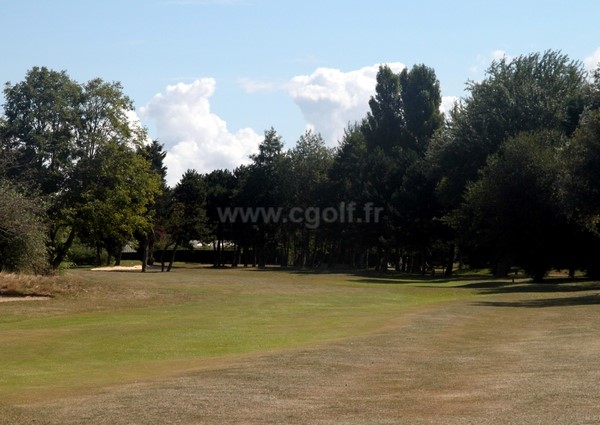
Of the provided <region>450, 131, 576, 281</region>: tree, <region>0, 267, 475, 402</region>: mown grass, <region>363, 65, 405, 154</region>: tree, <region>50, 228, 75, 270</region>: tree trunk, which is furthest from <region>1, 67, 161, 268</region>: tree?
<region>363, 65, 405, 154</region>: tree

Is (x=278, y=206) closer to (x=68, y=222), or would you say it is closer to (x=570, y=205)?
(x=68, y=222)

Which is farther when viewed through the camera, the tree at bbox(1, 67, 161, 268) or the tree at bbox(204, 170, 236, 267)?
the tree at bbox(204, 170, 236, 267)

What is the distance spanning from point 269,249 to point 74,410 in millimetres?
125347

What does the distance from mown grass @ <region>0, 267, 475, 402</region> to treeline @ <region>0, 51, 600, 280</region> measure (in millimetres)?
8911

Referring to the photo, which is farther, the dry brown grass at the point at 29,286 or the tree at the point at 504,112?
the tree at the point at 504,112

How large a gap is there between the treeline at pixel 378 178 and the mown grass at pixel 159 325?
8.91 m

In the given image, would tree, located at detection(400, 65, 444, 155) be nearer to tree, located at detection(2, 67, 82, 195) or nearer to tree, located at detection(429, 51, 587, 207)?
tree, located at detection(429, 51, 587, 207)

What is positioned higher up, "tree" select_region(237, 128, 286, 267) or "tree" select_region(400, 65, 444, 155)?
"tree" select_region(400, 65, 444, 155)

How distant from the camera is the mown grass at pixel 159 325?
24.3m

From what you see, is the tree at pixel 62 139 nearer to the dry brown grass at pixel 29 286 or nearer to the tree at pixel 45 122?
the tree at pixel 45 122

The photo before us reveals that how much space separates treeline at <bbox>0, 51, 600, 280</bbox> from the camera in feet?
238

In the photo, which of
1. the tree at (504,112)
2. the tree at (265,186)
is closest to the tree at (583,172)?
the tree at (504,112)

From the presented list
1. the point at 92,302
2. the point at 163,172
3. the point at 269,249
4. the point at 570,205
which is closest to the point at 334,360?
the point at 92,302

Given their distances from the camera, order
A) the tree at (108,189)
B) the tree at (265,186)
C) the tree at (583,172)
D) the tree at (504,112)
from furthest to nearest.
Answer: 1. the tree at (265,186)
2. the tree at (504,112)
3. the tree at (108,189)
4. the tree at (583,172)
